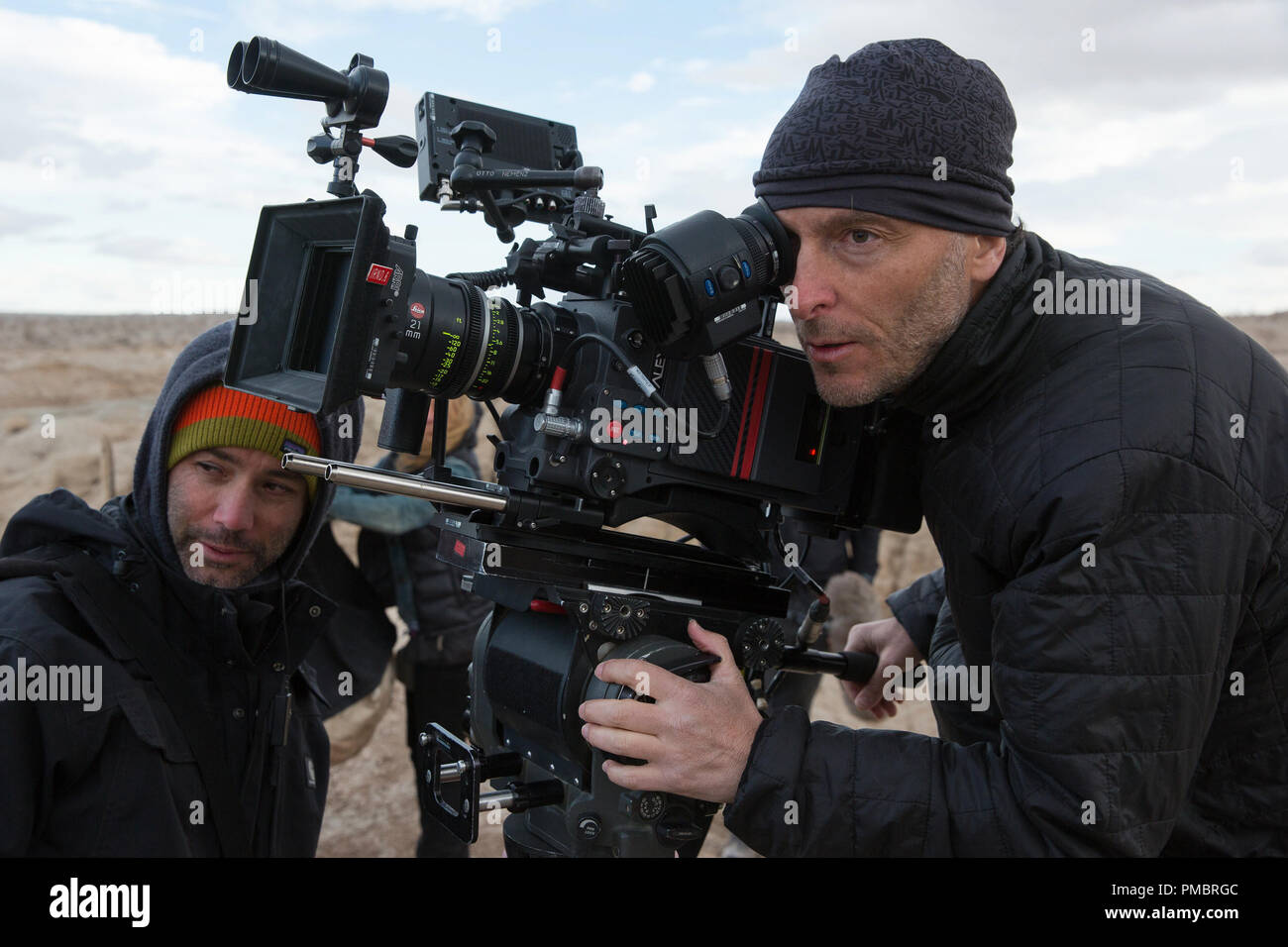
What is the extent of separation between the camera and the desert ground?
19.6 feet

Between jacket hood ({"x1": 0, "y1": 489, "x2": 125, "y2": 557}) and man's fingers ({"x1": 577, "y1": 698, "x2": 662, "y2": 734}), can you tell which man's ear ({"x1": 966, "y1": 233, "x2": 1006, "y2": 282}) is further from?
jacket hood ({"x1": 0, "y1": 489, "x2": 125, "y2": 557})

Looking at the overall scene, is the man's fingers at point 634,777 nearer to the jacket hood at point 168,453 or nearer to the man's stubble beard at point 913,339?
the man's stubble beard at point 913,339

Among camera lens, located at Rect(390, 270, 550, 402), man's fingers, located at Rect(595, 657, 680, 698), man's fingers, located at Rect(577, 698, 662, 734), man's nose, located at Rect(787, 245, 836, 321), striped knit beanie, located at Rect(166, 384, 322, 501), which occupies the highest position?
man's nose, located at Rect(787, 245, 836, 321)

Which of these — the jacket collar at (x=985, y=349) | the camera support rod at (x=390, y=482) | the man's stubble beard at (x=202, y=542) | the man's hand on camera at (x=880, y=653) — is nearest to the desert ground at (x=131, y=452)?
the man's stubble beard at (x=202, y=542)

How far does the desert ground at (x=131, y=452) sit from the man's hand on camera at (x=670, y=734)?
248 cm

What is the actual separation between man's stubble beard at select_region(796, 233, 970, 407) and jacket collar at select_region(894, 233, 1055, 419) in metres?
0.02

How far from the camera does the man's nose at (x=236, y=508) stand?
8.25 feet

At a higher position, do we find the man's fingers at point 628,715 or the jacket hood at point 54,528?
the jacket hood at point 54,528

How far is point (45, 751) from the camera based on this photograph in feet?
6.64

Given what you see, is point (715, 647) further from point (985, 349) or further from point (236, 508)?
point (236, 508)

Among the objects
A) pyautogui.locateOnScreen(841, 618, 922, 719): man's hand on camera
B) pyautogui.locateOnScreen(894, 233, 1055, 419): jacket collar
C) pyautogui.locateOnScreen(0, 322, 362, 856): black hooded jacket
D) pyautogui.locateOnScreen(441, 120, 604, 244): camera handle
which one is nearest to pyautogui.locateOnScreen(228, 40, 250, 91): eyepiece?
pyautogui.locateOnScreen(441, 120, 604, 244): camera handle
